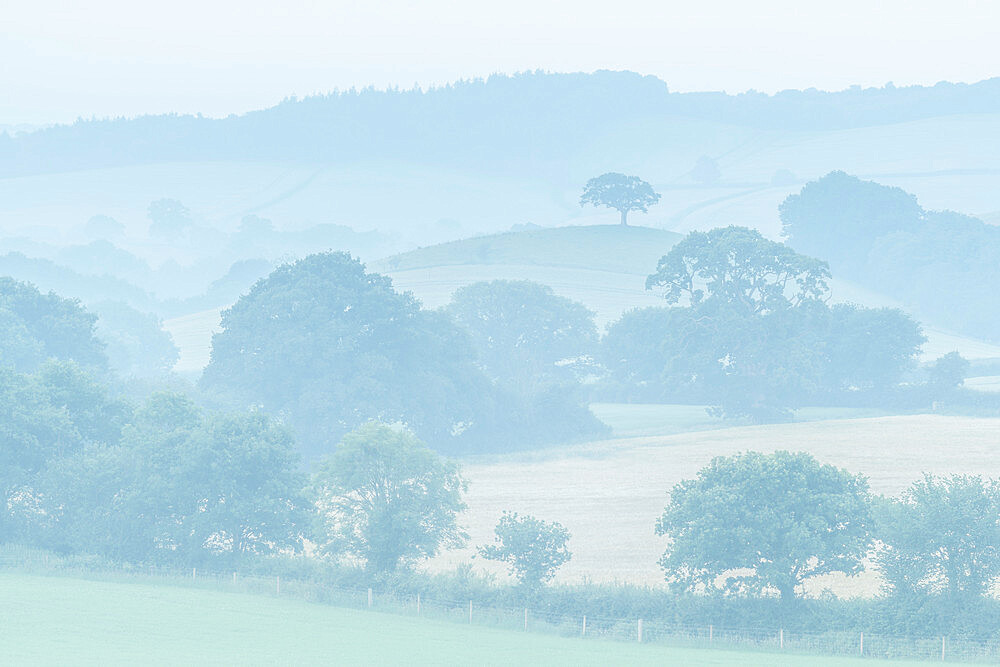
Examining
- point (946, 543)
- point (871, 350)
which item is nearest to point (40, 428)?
point (946, 543)

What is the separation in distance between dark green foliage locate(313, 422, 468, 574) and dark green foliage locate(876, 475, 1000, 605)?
684 inches

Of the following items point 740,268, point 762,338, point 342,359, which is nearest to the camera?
point 342,359

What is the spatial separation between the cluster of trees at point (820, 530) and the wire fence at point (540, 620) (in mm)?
1718

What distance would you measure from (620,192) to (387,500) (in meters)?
142

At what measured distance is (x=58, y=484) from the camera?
194ft

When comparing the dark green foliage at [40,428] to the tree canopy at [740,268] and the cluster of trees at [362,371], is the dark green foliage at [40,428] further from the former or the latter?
the tree canopy at [740,268]

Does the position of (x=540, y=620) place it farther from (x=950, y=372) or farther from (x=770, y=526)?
(x=950, y=372)

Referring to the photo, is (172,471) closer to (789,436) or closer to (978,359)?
(789,436)

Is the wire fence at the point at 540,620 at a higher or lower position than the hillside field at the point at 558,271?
lower

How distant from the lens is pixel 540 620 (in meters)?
46.1

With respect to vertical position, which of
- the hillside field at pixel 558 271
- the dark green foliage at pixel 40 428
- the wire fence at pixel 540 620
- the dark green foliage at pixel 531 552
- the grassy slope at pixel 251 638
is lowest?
the grassy slope at pixel 251 638

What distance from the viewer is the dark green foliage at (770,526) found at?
44.9m

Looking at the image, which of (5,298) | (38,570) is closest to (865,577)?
(38,570)

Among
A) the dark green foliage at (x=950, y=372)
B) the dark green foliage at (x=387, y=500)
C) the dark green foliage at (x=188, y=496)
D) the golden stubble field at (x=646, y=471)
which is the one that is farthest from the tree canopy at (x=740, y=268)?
the dark green foliage at (x=387, y=500)
